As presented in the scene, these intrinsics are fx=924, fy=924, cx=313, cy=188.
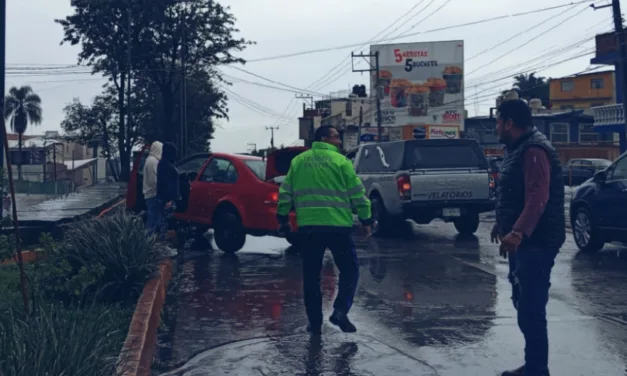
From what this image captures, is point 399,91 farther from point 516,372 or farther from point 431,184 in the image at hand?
point 516,372

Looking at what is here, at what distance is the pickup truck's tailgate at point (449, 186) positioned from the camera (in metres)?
16.2

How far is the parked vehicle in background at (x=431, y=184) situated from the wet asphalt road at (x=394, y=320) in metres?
3.13

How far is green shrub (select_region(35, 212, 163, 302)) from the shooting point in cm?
787

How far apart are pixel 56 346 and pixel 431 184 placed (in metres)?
12.0

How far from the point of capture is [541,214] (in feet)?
18.7

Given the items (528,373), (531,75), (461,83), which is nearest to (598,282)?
(528,373)

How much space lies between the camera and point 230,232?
45.6ft

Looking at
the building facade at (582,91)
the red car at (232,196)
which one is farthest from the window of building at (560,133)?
the red car at (232,196)

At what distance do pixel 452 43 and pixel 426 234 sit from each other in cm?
4808

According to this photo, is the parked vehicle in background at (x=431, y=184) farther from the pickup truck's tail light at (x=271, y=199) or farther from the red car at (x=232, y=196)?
the pickup truck's tail light at (x=271, y=199)

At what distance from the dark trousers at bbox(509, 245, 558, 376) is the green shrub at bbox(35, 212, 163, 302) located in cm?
358

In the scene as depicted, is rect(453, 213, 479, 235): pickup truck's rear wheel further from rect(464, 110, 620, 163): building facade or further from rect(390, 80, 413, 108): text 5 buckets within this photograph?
rect(464, 110, 620, 163): building facade

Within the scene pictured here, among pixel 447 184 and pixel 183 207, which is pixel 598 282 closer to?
pixel 447 184

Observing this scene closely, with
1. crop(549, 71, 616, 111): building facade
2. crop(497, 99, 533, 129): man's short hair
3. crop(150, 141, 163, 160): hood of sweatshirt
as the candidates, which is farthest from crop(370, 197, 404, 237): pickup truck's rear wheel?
crop(549, 71, 616, 111): building facade
